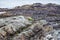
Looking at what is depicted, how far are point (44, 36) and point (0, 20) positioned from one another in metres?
2.64

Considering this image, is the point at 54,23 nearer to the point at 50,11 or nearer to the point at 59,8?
the point at 50,11

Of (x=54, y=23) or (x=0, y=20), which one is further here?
(x=54, y=23)

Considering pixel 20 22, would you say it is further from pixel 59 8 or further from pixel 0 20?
pixel 59 8

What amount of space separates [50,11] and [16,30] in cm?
841

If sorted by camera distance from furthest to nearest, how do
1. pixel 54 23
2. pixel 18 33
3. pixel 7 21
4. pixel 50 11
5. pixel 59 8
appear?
1. pixel 59 8
2. pixel 50 11
3. pixel 54 23
4. pixel 7 21
5. pixel 18 33

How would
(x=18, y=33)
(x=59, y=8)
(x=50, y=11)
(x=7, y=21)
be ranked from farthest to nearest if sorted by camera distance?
1. (x=59, y=8)
2. (x=50, y=11)
3. (x=7, y=21)
4. (x=18, y=33)

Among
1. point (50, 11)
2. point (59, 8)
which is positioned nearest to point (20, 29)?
point (50, 11)

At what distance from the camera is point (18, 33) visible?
12.4 meters

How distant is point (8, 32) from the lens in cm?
1207

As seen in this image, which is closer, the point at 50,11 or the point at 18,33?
the point at 18,33

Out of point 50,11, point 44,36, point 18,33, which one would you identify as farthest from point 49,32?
point 50,11

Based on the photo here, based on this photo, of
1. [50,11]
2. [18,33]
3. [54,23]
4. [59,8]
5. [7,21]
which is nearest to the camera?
[18,33]

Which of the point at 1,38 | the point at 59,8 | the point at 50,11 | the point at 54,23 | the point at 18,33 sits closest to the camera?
the point at 1,38

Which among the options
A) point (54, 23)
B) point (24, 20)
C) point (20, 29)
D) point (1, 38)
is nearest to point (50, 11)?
point (54, 23)
